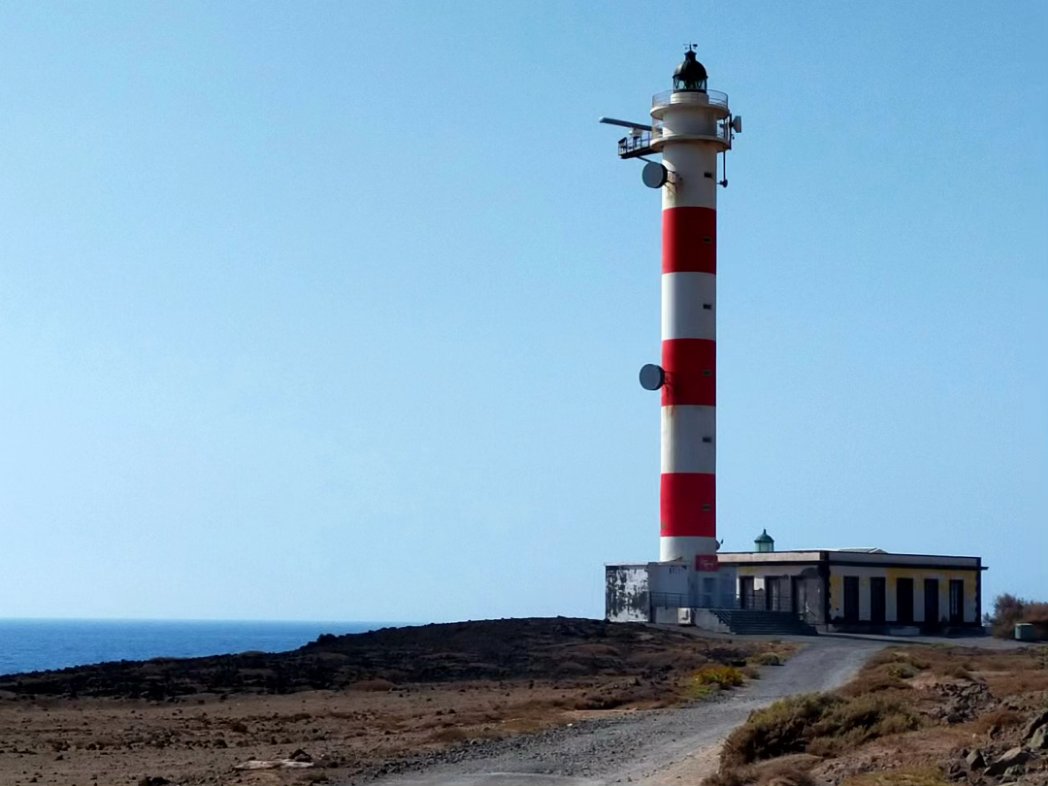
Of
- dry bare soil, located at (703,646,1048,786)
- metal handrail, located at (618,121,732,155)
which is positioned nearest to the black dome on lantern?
metal handrail, located at (618,121,732,155)

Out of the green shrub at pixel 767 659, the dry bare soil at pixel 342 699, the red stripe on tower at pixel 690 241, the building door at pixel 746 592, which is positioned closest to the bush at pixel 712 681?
the dry bare soil at pixel 342 699

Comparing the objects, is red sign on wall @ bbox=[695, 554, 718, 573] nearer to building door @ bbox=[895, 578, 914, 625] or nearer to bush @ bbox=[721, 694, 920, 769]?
building door @ bbox=[895, 578, 914, 625]

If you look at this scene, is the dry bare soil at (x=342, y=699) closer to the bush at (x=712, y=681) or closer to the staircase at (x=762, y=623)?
the bush at (x=712, y=681)

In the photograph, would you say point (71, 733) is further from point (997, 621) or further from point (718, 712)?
point (997, 621)

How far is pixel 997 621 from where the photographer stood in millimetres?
64375

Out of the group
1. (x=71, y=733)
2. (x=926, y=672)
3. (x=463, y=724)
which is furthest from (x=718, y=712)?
(x=71, y=733)

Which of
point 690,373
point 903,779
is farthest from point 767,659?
point 903,779

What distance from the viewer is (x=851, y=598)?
2288 inches

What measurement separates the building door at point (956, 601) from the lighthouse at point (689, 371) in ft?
39.0

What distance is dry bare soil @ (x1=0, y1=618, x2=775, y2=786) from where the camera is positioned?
23750mm

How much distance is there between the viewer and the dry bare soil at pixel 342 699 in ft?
77.9

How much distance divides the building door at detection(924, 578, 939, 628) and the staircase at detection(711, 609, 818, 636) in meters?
6.47

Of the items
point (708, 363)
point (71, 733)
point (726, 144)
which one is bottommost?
point (71, 733)

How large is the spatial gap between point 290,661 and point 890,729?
28.2 meters
